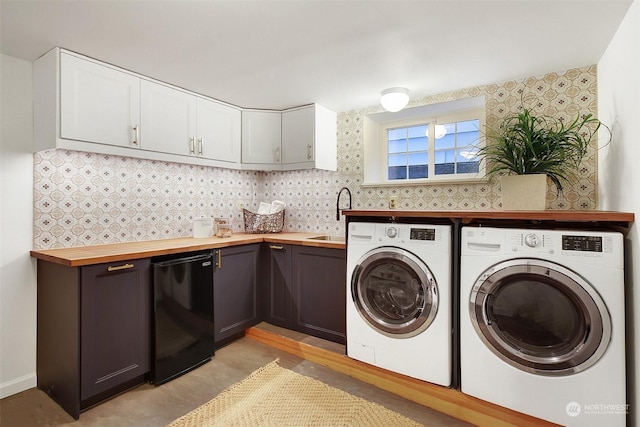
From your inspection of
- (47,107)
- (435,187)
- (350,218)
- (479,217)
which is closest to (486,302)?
(479,217)

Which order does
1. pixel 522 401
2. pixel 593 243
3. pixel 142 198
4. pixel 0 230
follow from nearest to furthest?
1. pixel 593 243
2. pixel 522 401
3. pixel 0 230
4. pixel 142 198

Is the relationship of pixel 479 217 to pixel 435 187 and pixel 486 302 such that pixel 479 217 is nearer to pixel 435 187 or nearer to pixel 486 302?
pixel 486 302

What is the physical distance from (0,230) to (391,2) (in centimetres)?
268

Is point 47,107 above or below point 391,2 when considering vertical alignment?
below

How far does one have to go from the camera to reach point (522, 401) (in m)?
1.60

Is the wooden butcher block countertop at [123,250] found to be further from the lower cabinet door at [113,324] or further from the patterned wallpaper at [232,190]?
the patterned wallpaper at [232,190]

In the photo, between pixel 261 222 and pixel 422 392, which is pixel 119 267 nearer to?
pixel 261 222

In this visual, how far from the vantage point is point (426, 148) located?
118 inches

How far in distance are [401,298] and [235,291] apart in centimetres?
142

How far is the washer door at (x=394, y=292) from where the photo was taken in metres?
1.91

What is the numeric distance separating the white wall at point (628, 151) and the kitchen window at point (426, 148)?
0.86 meters

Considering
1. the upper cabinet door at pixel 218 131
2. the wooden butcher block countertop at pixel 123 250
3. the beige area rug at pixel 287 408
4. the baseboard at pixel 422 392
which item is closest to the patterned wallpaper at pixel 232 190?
the wooden butcher block countertop at pixel 123 250

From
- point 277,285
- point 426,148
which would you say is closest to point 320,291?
point 277,285

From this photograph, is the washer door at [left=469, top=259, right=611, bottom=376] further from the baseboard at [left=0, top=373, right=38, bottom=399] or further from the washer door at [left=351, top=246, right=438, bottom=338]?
the baseboard at [left=0, top=373, right=38, bottom=399]
